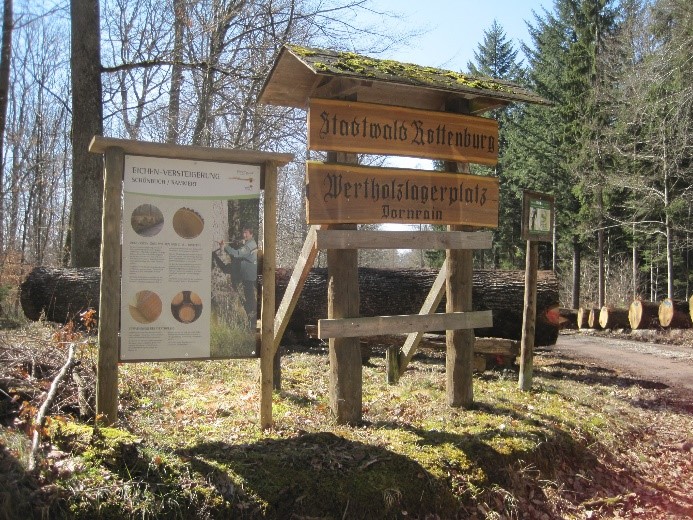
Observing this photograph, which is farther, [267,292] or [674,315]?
[674,315]

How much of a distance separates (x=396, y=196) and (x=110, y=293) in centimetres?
284

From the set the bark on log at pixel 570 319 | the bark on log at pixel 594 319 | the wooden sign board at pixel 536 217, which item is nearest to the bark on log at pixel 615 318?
the bark on log at pixel 594 319

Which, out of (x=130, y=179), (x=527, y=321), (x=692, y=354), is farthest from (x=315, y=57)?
(x=692, y=354)

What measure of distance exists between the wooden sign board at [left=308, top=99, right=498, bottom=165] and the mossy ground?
8.90 ft

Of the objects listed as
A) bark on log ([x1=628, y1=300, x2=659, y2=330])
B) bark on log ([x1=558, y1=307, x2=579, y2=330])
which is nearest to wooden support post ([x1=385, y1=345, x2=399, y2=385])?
bark on log ([x1=628, y1=300, x2=659, y2=330])

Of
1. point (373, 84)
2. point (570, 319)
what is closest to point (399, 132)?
point (373, 84)

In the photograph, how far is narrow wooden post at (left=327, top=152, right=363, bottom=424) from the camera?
6.04 meters

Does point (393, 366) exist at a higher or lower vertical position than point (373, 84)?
lower

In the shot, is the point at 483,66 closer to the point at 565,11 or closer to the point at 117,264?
the point at 565,11

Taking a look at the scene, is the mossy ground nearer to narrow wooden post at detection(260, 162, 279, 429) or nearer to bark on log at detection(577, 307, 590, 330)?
narrow wooden post at detection(260, 162, 279, 429)

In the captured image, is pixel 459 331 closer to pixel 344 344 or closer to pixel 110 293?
pixel 344 344

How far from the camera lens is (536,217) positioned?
8758 millimetres

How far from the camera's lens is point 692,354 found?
14.7 m

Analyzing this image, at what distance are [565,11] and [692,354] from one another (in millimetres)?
29991
